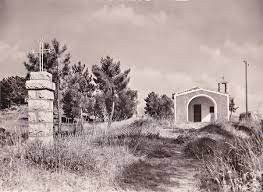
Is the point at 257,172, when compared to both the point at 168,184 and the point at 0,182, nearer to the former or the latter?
the point at 168,184

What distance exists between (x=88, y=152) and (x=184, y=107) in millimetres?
16489

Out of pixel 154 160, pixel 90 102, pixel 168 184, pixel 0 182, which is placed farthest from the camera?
pixel 90 102

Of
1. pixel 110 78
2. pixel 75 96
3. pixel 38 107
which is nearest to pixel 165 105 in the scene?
pixel 110 78

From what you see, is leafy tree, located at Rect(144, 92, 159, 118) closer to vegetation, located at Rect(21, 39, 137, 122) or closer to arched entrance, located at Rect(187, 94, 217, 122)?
vegetation, located at Rect(21, 39, 137, 122)

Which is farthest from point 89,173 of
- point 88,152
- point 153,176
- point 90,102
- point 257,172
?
point 90,102

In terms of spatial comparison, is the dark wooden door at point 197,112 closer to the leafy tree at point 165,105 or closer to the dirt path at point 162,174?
the leafy tree at point 165,105

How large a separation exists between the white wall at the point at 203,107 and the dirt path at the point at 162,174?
51.6 feet

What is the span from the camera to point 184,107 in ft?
66.5

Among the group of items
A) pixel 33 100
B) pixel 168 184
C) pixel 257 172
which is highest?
pixel 33 100

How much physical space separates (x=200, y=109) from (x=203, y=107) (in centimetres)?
29

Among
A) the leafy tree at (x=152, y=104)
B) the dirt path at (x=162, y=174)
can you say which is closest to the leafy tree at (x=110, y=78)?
the leafy tree at (x=152, y=104)

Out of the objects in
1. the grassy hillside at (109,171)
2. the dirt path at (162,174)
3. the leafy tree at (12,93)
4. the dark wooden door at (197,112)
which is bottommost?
the dirt path at (162,174)

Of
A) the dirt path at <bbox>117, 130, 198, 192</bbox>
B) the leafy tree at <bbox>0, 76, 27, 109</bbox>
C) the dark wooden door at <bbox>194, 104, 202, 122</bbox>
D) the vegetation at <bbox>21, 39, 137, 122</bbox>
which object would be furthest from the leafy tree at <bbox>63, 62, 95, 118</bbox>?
the dirt path at <bbox>117, 130, 198, 192</bbox>

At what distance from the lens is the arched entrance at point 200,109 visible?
68.7 ft
